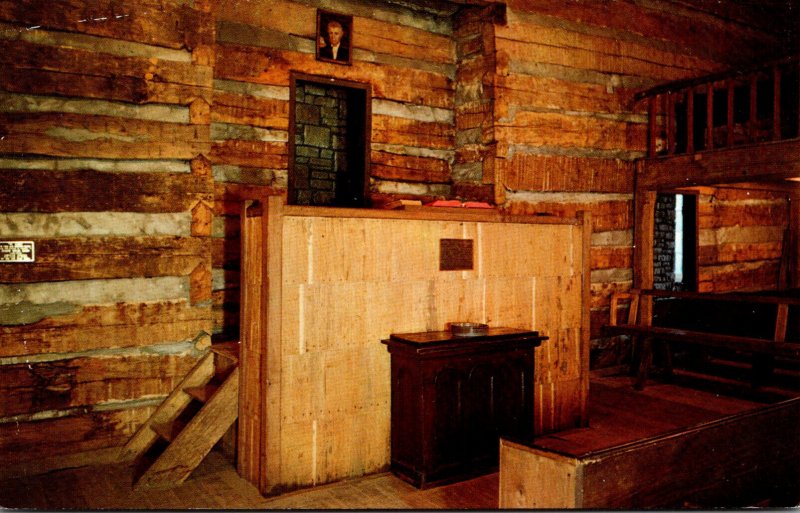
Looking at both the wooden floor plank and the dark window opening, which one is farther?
the dark window opening

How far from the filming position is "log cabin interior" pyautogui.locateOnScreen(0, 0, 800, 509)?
15.2 feet

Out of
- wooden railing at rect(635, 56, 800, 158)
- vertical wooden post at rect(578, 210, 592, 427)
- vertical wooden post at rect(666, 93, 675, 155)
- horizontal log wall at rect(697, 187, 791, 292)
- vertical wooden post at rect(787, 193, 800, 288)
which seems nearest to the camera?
vertical wooden post at rect(578, 210, 592, 427)

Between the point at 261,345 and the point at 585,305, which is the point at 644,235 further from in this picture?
the point at 261,345

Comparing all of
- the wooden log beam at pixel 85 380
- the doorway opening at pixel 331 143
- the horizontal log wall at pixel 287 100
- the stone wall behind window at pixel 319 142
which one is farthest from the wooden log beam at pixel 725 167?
the wooden log beam at pixel 85 380

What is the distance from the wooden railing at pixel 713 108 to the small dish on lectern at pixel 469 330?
4.69m

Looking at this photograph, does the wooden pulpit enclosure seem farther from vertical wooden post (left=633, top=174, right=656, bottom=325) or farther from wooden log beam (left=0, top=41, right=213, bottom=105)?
vertical wooden post (left=633, top=174, right=656, bottom=325)

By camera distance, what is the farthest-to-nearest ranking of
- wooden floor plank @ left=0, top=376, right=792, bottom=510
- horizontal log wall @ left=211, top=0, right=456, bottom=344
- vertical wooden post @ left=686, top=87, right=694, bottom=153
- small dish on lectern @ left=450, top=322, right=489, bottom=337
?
vertical wooden post @ left=686, top=87, right=694, bottom=153, horizontal log wall @ left=211, top=0, right=456, bottom=344, small dish on lectern @ left=450, top=322, right=489, bottom=337, wooden floor plank @ left=0, top=376, right=792, bottom=510

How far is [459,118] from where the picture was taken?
8.41m

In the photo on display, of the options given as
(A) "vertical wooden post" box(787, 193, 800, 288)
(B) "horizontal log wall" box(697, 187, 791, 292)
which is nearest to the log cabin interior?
(B) "horizontal log wall" box(697, 187, 791, 292)

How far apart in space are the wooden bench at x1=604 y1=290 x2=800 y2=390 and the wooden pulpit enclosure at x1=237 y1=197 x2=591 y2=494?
274cm

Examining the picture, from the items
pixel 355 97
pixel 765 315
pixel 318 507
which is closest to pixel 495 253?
pixel 318 507

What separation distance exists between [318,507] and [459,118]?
5510 mm

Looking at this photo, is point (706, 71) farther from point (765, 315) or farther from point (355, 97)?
point (355, 97)

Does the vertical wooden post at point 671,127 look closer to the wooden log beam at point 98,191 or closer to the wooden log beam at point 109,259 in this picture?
the wooden log beam at point 98,191
